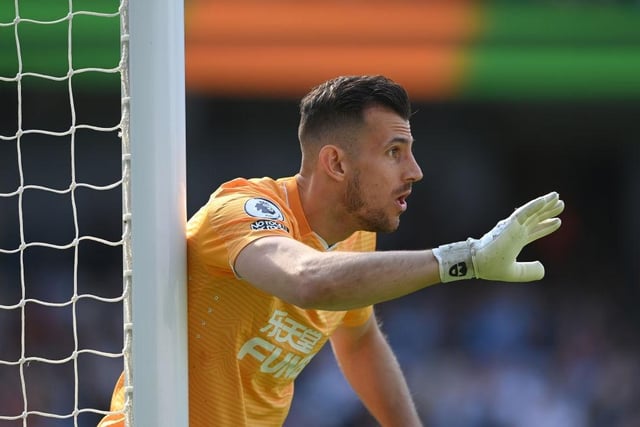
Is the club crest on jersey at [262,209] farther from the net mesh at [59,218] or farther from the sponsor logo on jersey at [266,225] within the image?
the net mesh at [59,218]

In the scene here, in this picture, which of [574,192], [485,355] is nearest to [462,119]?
[574,192]

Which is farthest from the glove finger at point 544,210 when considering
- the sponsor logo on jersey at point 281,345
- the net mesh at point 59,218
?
the net mesh at point 59,218

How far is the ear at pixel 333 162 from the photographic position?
3.04 m

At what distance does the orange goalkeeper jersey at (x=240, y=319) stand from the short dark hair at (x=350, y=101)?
21 centimetres

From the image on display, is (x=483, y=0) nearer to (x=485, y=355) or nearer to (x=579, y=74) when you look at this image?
(x=579, y=74)

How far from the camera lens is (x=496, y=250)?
2.36 metres

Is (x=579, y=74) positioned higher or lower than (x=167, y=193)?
higher

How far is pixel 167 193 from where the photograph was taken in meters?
2.68

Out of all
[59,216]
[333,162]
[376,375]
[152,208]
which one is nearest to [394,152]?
[333,162]

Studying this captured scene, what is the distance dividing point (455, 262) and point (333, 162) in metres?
0.78

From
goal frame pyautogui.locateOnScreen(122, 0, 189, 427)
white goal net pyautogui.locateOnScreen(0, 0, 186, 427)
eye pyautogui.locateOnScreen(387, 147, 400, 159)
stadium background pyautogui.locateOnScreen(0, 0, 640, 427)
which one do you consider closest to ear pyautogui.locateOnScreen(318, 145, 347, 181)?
eye pyautogui.locateOnScreen(387, 147, 400, 159)

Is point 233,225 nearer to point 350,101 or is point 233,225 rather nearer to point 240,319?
point 240,319

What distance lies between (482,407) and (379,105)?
5729mm

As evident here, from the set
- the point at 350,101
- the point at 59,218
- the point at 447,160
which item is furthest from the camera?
the point at 447,160
